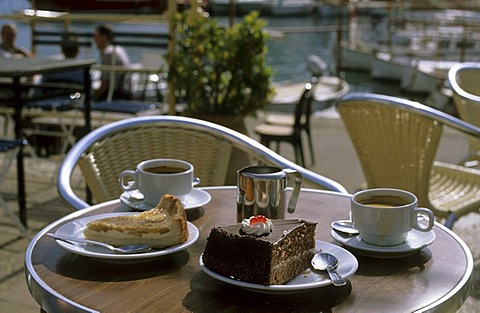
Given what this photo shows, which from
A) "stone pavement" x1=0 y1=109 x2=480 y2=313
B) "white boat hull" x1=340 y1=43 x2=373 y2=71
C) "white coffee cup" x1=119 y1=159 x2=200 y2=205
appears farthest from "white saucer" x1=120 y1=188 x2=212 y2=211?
"white boat hull" x1=340 y1=43 x2=373 y2=71

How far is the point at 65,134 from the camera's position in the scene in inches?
273

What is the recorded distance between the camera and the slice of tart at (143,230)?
1896 millimetres

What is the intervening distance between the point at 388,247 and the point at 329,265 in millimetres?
241

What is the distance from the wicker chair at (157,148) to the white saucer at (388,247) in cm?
112

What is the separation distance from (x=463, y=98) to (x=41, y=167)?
13.9 ft

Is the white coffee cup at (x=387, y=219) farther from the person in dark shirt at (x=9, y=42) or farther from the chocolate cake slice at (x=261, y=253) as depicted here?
the person in dark shirt at (x=9, y=42)

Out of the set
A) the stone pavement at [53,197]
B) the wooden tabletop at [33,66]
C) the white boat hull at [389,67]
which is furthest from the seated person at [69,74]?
the white boat hull at [389,67]

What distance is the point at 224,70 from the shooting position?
231 inches

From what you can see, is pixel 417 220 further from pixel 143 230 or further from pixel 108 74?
pixel 108 74

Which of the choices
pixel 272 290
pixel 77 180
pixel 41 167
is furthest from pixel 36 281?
pixel 41 167

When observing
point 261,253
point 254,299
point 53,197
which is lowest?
point 53,197

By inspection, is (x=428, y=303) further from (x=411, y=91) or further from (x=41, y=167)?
(x=411, y=91)

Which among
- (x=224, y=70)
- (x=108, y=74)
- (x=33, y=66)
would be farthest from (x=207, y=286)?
(x=108, y=74)

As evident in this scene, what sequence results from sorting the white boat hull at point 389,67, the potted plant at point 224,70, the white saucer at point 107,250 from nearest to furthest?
the white saucer at point 107,250, the potted plant at point 224,70, the white boat hull at point 389,67
